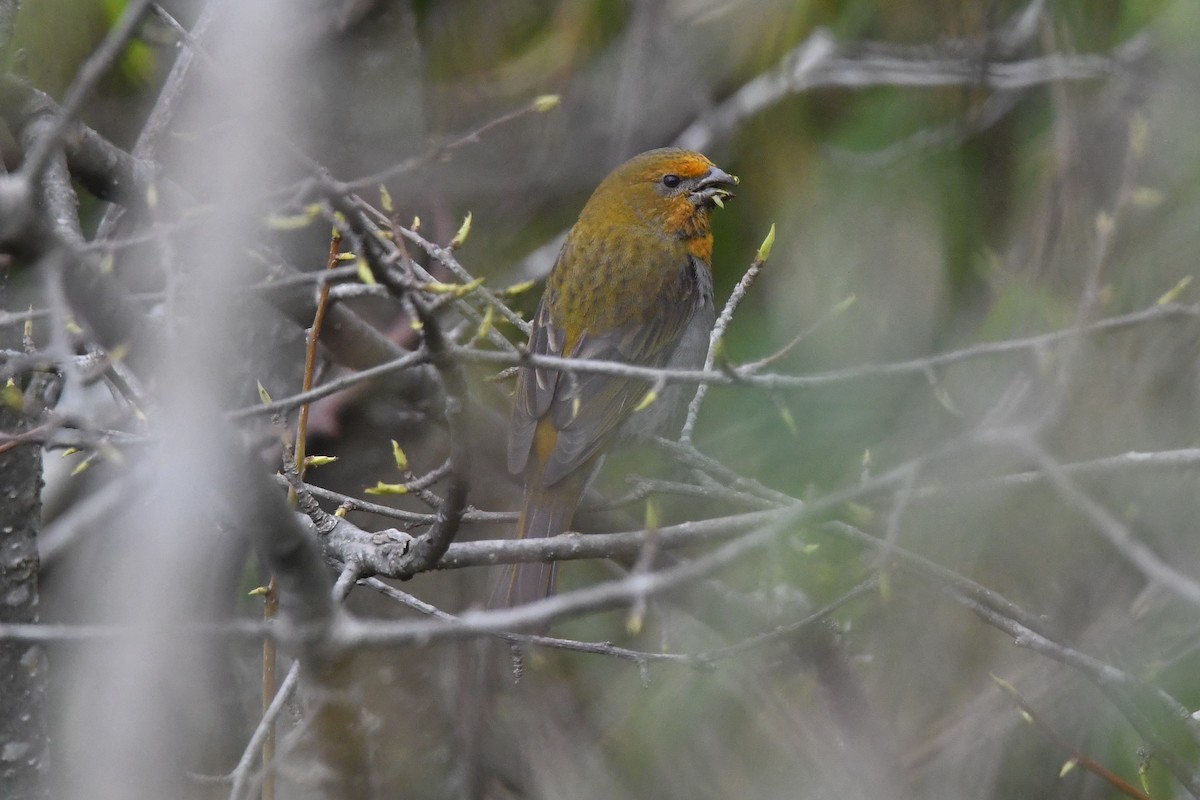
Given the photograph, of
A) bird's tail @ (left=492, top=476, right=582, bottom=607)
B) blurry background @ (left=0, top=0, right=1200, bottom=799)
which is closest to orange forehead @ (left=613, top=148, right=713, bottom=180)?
blurry background @ (left=0, top=0, right=1200, bottom=799)

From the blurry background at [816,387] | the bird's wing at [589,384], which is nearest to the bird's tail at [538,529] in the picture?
the bird's wing at [589,384]

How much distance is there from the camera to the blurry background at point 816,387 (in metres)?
3.45

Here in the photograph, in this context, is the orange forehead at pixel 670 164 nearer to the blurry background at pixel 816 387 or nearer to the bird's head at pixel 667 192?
the bird's head at pixel 667 192

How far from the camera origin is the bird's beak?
4355 millimetres

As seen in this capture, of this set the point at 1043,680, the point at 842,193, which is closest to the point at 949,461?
the point at 1043,680

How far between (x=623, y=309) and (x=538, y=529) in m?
→ 1.08

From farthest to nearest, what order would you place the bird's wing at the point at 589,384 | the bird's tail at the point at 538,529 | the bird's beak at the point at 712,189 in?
1. the bird's beak at the point at 712,189
2. the bird's wing at the point at 589,384
3. the bird's tail at the point at 538,529

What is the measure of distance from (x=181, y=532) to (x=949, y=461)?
175cm

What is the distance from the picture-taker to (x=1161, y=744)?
→ 8.23 ft

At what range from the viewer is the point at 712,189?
14.5 feet

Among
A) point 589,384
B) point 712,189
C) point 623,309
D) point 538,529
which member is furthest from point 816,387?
point 712,189

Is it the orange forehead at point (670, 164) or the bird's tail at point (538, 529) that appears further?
the orange forehead at point (670, 164)

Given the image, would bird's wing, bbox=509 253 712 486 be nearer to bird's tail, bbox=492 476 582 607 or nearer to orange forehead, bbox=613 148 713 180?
bird's tail, bbox=492 476 582 607

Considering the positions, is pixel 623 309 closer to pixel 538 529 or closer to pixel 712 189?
pixel 712 189
